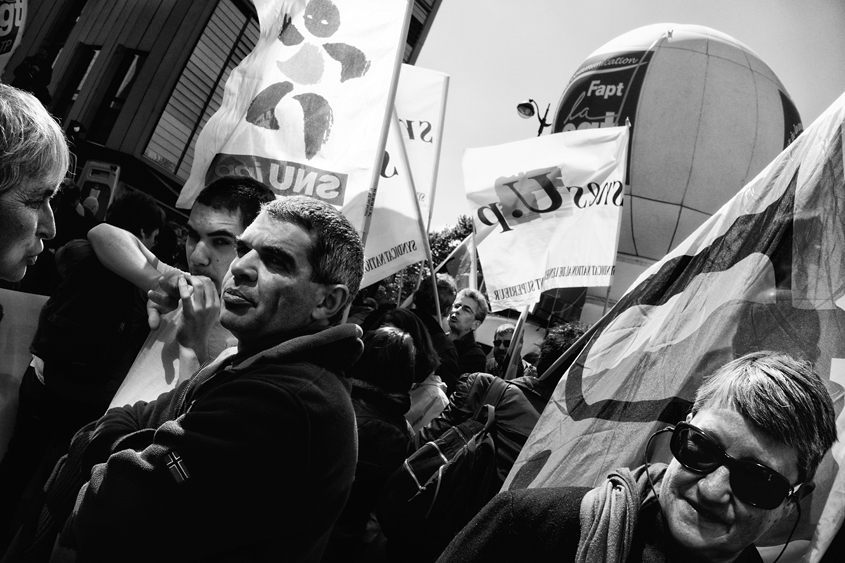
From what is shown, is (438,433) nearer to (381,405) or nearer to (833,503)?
(381,405)

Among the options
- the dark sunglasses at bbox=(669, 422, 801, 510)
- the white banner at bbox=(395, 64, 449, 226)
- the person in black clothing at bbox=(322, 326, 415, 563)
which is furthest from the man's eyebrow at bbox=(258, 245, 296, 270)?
the white banner at bbox=(395, 64, 449, 226)

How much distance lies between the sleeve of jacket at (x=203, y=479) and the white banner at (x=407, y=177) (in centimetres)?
349

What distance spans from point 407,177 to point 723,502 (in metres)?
4.44

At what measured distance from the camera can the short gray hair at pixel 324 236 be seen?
2082mm

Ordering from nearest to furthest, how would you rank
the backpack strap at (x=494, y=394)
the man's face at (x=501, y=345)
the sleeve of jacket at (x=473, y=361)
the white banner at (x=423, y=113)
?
the backpack strap at (x=494, y=394) → the sleeve of jacket at (x=473, y=361) → the white banner at (x=423, y=113) → the man's face at (x=501, y=345)

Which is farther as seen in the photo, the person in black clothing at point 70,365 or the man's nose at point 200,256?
the person in black clothing at point 70,365

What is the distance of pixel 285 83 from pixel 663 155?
1467cm

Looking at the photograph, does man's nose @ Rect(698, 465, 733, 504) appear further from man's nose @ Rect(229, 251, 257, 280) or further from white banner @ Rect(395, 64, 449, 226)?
white banner @ Rect(395, 64, 449, 226)

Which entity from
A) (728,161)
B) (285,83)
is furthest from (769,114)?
(285,83)

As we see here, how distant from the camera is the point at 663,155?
58.3 ft

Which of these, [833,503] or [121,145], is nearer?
[833,503]

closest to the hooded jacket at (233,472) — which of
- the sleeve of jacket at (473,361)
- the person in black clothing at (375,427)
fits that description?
the person in black clothing at (375,427)

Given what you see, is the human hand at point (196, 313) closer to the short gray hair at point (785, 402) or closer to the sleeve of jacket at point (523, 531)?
the sleeve of jacket at point (523, 531)

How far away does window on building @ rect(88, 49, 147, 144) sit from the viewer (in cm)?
1645
